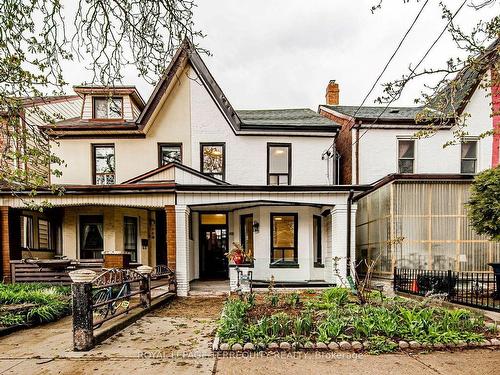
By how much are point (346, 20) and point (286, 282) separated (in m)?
8.74

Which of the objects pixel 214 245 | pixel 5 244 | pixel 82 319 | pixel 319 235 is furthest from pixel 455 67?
pixel 5 244

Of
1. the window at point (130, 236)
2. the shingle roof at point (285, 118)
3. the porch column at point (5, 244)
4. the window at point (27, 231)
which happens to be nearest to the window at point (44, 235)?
the window at point (27, 231)

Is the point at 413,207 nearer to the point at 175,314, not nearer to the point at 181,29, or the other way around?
the point at 175,314

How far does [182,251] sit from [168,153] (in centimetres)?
478

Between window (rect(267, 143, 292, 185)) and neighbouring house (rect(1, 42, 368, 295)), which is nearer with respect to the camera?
neighbouring house (rect(1, 42, 368, 295))

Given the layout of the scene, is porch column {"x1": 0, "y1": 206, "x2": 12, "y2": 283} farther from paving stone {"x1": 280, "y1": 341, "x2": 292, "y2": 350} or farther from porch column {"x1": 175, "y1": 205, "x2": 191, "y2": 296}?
paving stone {"x1": 280, "y1": 341, "x2": 292, "y2": 350}

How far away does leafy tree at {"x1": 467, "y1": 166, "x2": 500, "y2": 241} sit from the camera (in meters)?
8.44

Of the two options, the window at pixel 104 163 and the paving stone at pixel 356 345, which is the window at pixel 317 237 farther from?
the window at pixel 104 163

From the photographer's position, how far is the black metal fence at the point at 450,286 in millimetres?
8067

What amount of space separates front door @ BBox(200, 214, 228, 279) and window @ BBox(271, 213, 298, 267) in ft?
8.35

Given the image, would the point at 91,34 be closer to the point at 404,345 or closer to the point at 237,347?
the point at 237,347

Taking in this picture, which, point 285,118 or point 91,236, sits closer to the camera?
point 91,236

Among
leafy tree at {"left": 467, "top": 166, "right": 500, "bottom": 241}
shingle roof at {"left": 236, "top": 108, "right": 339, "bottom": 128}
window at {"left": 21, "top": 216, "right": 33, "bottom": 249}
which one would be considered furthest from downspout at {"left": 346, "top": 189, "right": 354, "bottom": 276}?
window at {"left": 21, "top": 216, "right": 33, "bottom": 249}

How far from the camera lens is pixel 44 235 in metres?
13.7
